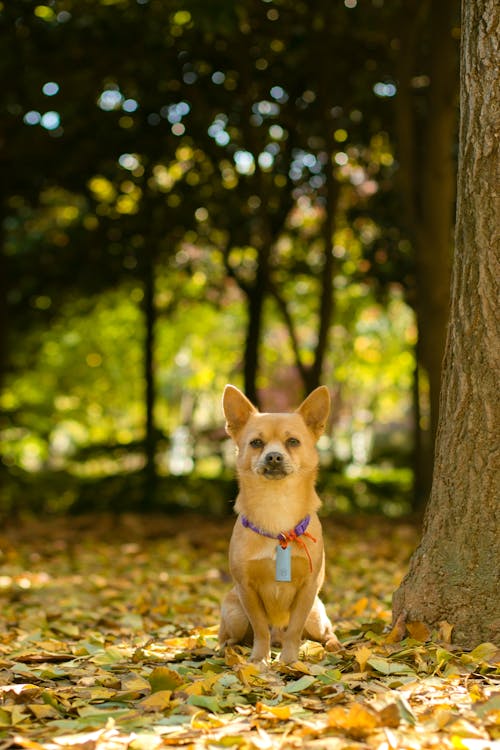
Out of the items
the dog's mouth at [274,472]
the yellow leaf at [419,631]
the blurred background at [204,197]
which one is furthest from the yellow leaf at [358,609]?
the blurred background at [204,197]

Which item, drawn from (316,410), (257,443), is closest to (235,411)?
(257,443)

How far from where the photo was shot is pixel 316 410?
5.11 meters

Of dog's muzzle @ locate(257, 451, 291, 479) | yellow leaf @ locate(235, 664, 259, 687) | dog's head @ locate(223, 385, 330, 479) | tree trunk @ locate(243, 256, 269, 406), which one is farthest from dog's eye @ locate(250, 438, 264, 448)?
tree trunk @ locate(243, 256, 269, 406)

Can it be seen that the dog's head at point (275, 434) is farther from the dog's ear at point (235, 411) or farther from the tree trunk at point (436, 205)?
the tree trunk at point (436, 205)

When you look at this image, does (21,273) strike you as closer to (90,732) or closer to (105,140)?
(105,140)

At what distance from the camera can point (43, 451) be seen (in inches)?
805

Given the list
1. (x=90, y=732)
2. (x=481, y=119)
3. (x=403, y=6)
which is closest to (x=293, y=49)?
(x=403, y=6)

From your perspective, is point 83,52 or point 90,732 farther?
point 83,52

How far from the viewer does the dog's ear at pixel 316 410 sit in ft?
16.6

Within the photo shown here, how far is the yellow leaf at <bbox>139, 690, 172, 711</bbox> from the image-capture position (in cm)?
387

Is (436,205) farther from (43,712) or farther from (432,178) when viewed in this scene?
(43,712)

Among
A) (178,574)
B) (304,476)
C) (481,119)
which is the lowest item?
(178,574)

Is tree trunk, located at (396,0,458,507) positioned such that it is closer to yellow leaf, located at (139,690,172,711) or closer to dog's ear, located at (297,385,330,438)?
dog's ear, located at (297,385,330,438)

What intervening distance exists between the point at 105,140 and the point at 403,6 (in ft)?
19.3
